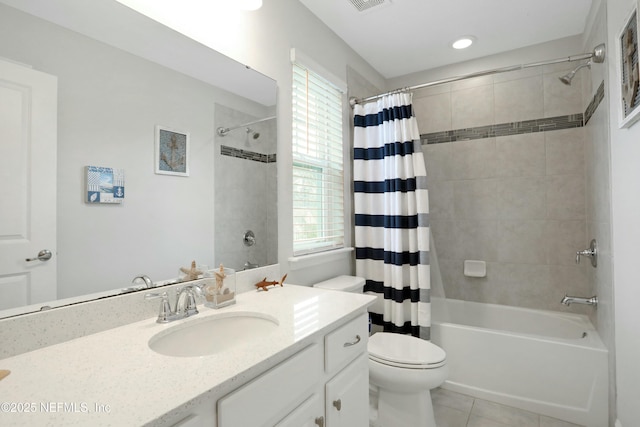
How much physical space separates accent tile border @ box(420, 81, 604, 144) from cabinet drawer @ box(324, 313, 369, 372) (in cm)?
207

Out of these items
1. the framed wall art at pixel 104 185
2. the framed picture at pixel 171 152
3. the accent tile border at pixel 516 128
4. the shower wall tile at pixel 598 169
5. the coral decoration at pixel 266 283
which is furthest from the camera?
the accent tile border at pixel 516 128

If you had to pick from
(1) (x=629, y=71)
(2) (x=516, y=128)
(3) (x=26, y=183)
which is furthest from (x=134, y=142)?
(2) (x=516, y=128)

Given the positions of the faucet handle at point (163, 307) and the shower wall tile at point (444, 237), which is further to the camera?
the shower wall tile at point (444, 237)

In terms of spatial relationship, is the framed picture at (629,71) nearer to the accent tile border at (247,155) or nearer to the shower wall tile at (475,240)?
the shower wall tile at (475,240)

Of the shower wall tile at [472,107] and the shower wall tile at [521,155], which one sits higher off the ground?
the shower wall tile at [472,107]

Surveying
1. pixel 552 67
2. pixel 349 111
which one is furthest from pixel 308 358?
pixel 552 67

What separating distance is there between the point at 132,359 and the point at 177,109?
0.93 metres

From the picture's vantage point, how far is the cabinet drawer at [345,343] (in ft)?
3.54

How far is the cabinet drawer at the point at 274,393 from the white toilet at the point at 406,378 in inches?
31.0

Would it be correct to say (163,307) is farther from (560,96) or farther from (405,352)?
(560,96)

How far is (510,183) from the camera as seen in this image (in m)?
2.59

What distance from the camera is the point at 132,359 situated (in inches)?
31.2

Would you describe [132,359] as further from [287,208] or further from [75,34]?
[287,208]

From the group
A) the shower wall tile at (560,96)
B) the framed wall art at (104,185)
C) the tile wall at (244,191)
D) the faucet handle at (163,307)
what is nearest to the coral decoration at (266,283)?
the tile wall at (244,191)
